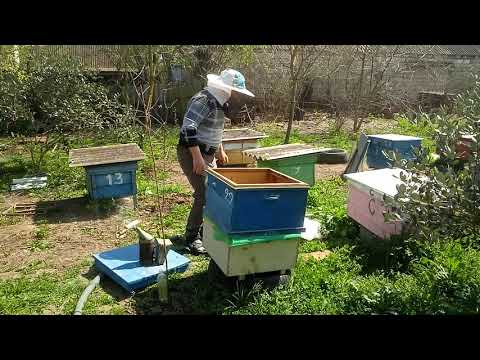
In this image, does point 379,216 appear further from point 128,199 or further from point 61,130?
point 61,130

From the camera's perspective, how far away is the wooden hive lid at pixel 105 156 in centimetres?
549

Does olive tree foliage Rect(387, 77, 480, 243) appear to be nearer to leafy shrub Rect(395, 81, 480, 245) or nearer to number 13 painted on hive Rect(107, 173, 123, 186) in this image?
leafy shrub Rect(395, 81, 480, 245)

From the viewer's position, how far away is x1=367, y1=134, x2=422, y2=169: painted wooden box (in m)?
5.82

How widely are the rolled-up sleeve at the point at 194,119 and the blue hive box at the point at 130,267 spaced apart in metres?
1.10

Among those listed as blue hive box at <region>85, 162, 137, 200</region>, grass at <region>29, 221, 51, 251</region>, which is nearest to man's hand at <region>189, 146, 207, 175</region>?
blue hive box at <region>85, 162, 137, 200</region>

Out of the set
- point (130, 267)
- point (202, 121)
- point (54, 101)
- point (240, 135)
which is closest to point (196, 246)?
point (130, 267)

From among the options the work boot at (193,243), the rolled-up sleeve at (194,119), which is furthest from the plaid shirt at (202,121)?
the work boot at (193,243)

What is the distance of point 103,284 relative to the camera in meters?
3.87

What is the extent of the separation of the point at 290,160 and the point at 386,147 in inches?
53.4

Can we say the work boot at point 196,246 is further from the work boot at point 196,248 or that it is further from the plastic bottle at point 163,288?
the plastic bottle at point 163,288

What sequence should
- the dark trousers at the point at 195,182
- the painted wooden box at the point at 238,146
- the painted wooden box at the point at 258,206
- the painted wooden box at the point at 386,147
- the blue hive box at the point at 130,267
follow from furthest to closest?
the painted wooden box at the point at 238,146 → the painted wooden box at the point at 386,147 → the dark trousers at the point at 195,182 → the blue hive box at the point at 130,267 → the painted wooden box at the point at 258,206

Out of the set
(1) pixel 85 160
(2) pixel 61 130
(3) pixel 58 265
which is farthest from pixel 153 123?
(3) pixel 58 265

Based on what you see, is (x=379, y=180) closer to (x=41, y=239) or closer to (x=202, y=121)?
(x=202, y=121)

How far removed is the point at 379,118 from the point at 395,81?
116 cm
